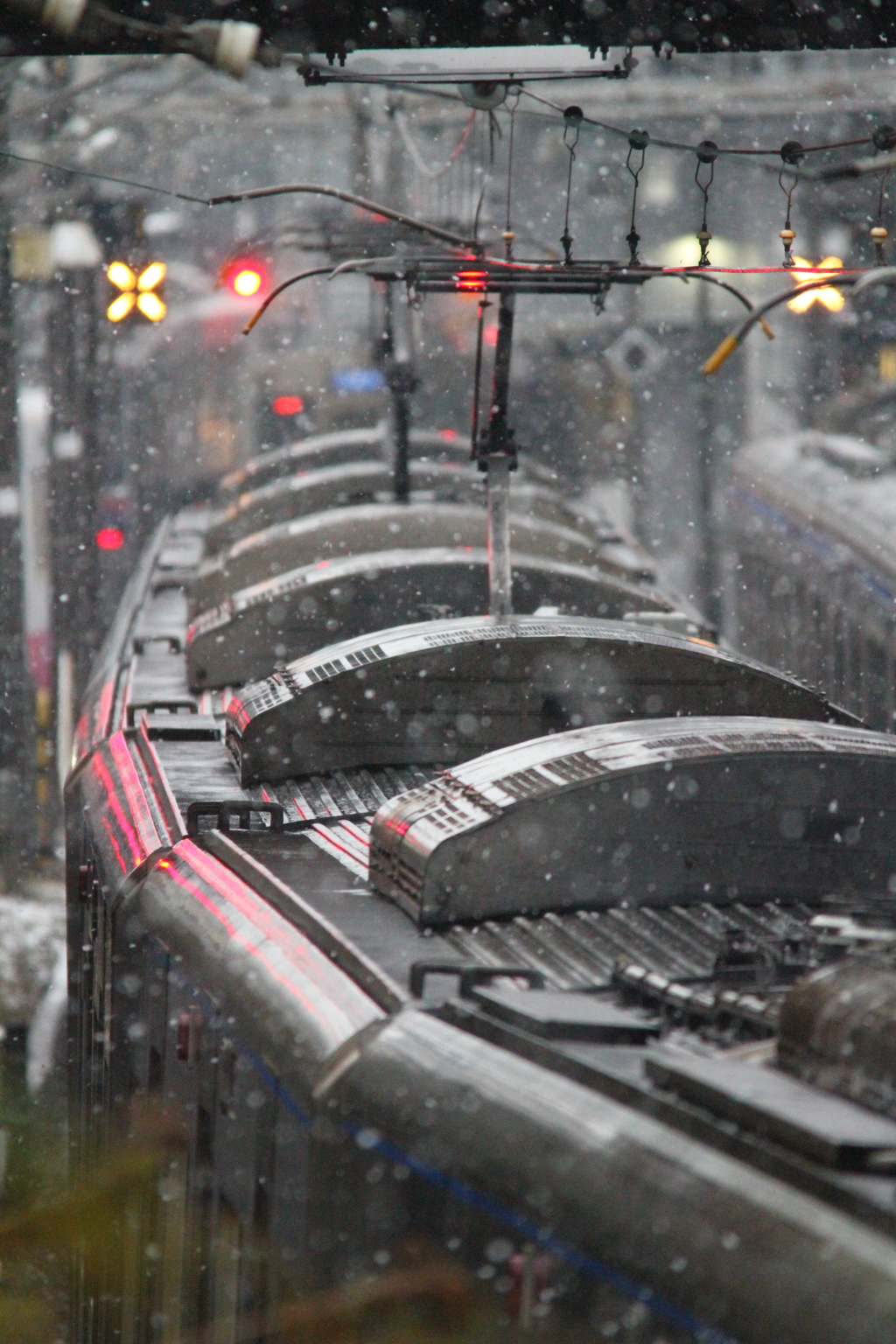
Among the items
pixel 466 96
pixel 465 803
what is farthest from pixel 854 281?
pixel 466 96

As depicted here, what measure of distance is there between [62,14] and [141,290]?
381 inches

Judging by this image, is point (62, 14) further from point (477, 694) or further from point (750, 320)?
point (477, 694)

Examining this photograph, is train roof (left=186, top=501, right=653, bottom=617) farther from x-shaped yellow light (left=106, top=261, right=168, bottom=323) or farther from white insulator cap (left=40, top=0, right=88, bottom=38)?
white insulator cap (left=40, top=0, right=88, bottom=38)

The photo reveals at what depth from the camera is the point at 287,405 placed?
3200cm

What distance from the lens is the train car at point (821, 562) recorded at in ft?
48.9

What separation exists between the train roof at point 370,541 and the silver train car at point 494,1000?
4791mm

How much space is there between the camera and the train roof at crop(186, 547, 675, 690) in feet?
44.3

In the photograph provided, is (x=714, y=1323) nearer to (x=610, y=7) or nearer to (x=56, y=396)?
(x=610, y=7)

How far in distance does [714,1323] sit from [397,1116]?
1497 millimetres

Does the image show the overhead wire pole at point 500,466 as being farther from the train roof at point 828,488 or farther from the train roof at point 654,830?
the train roof at point 828,488

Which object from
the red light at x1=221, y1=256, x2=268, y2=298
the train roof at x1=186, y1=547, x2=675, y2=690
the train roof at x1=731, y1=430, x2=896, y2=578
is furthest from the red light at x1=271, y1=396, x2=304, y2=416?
the train roof at x1=186, y1=547, x2=675, y2=690

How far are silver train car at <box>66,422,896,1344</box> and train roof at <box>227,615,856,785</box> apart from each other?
0.8 inches

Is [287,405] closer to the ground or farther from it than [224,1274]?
farther from it

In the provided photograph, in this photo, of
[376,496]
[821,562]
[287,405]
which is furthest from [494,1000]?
[287,405]
